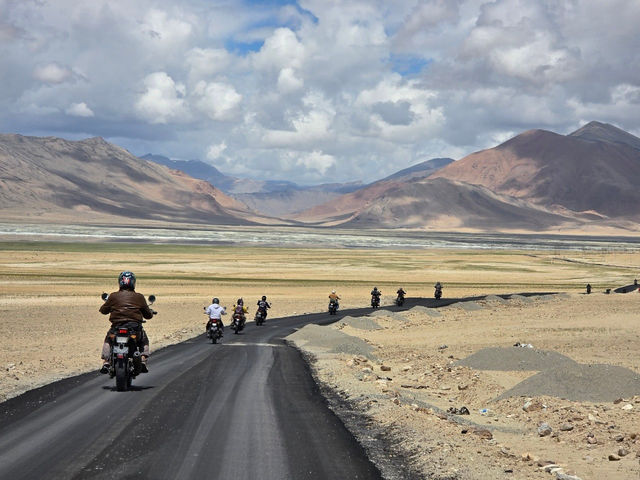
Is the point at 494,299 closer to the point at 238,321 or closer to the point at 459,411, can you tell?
the point at 238,321

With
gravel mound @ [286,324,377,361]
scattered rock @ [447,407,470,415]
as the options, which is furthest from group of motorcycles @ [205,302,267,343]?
scattered rock @ [447,407,470,415]

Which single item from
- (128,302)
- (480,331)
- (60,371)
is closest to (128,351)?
(128,302)

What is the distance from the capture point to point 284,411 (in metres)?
15.1

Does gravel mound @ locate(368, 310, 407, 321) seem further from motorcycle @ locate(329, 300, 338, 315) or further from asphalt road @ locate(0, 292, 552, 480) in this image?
asphalt road @ locate(0, 292, 552, 480)

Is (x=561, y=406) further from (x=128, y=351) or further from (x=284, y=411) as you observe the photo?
(x=128, y=351)

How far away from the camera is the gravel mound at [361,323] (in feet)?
142

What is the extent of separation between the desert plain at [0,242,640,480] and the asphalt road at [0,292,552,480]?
3.82 feet

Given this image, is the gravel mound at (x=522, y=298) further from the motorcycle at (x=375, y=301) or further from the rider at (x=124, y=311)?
the rider at (x=124, y=311)

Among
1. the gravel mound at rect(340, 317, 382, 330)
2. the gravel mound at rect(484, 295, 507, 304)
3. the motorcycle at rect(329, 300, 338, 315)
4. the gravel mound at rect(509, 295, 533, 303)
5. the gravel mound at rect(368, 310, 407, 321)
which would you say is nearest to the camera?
the gravel mound at rect(340, 317, 382, 330)

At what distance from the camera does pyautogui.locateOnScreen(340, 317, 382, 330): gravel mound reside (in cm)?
4337

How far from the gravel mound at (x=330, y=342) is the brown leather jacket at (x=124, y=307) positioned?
12499 mm

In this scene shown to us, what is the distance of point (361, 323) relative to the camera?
43.8 m

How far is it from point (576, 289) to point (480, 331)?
1860 inches

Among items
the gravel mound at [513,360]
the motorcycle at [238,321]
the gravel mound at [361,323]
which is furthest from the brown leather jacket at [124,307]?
the gravel mound at [361,323]
